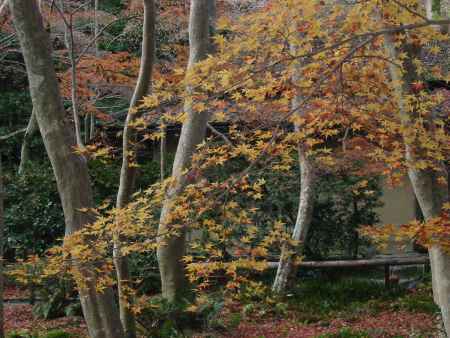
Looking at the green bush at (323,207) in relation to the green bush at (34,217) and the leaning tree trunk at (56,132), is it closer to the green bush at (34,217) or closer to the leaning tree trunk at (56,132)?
the green bush at (34,217)

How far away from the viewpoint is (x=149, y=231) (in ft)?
17.2

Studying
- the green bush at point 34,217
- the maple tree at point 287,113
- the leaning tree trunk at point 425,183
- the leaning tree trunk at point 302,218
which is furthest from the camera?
the green bush at point 34,217

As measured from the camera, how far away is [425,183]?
5844mm

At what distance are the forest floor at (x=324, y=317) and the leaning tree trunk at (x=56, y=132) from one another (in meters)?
2.16

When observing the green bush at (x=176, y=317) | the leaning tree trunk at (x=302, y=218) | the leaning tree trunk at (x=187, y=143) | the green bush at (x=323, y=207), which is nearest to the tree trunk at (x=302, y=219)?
the leaning tree trunk at (x=302, y=218)

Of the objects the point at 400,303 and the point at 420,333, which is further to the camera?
the point at 400,303

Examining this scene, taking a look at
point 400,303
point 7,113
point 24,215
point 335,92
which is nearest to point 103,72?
point 24,215

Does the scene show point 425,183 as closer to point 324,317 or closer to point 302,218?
point 324,317

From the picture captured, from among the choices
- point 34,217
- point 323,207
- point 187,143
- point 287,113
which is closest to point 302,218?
point 323,207

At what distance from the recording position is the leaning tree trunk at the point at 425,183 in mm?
5703

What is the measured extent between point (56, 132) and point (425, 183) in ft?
11.3

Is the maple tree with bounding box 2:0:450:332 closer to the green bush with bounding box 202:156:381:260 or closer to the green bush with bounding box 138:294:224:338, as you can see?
the green bush with bounding box 138:294:224:338

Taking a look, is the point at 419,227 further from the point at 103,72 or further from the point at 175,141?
the point at 175,141

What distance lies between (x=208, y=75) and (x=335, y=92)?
52.8 inches
